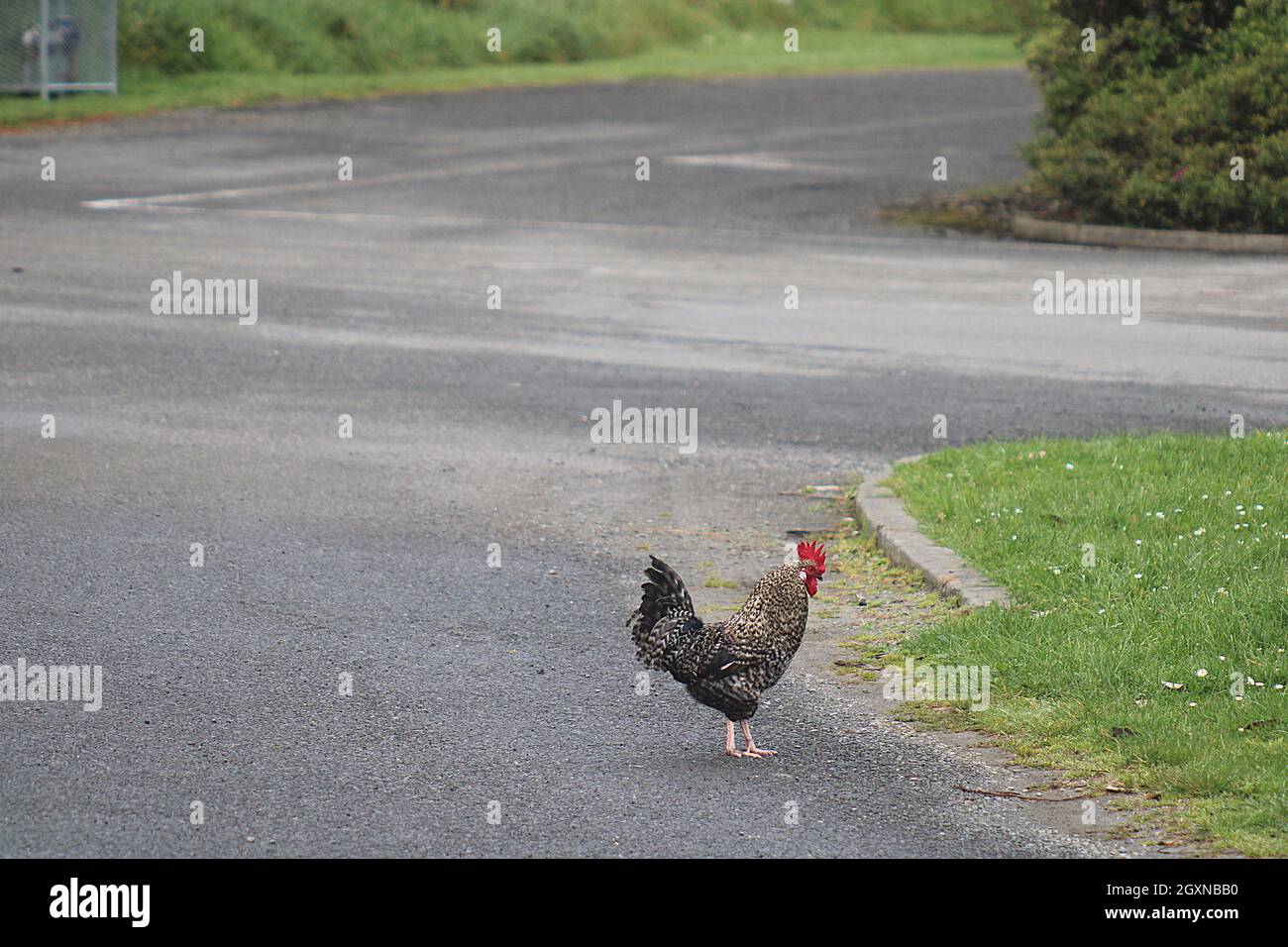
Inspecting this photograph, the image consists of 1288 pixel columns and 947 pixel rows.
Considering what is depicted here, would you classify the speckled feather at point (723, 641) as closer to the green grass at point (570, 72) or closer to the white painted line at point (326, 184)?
the white painted line at point (326, 184)

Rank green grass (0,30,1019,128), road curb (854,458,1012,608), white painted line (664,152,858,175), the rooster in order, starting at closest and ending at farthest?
the rooster
road curb (854,458,1012,608)
white painted line (664,152,858,175)
green grass (0,30,1019,128)

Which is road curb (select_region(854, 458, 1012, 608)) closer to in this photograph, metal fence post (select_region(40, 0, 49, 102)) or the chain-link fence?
metal fence post (select_region(40, 0, 49, 102))

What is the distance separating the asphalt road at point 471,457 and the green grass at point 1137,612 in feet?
1.64

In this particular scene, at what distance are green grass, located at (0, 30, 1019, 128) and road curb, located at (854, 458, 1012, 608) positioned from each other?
21.2 m

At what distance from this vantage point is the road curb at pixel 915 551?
25.2ft

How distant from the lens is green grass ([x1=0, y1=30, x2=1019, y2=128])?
2905 cm

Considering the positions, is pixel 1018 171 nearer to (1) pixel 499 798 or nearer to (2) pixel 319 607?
(2) pixel 319 607

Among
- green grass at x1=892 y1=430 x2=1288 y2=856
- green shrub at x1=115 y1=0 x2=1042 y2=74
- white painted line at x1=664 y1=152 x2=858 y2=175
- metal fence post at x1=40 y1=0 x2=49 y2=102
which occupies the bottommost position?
green grass at x1=892 y1=430 x2=1288 y2=856

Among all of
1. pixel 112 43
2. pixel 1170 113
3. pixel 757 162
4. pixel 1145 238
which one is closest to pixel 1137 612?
pixel 1145 238

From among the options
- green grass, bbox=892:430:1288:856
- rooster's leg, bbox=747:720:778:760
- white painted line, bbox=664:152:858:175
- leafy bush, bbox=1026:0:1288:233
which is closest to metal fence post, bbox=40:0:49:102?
white painted line, bbox=664:152:858:175

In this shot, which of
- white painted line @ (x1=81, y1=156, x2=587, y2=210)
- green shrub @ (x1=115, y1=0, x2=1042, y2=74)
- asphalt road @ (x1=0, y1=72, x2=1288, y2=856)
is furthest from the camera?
green shrub @ (x1=115, y1=0, x2=1042, y2=74)

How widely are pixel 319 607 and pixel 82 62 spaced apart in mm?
24847

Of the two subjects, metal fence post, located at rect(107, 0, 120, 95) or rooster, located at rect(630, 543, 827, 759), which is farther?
metal fence post, located at rect(107, 0, 120, 95)

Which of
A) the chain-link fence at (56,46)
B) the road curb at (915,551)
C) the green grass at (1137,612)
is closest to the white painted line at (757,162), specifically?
the chain-link fence at (56,46)
